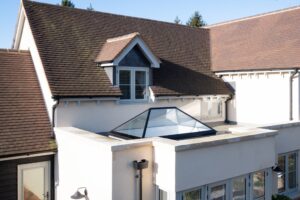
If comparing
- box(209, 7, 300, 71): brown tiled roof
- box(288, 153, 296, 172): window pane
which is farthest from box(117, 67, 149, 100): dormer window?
box(288, 153, 296, 172): window pane

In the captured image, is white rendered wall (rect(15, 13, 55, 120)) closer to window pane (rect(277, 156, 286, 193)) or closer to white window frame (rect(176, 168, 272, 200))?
white window frame (rect(176, 168, 272, 200))

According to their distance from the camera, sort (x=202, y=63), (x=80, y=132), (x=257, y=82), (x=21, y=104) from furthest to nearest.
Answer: (x=202, y=63)
(x=257, y=82)
(x=21, y=104)
(x=80, y=132)

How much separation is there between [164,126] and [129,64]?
4.00 m

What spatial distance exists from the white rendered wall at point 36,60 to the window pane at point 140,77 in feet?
14.0

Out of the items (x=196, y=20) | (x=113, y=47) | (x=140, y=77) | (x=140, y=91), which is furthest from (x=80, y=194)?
(x=196, y=20)

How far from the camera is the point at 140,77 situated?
51.5 feet

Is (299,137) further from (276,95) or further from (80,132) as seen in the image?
(80,132)

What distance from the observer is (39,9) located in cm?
1616

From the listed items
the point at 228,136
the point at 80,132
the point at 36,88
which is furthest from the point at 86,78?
the point at 228,136

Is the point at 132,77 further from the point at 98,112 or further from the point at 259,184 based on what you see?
the point at 259,184

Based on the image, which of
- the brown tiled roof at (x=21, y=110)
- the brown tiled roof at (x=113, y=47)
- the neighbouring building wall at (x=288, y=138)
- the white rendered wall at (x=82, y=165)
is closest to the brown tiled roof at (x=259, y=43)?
the neighbouring building wall at (x=288, y=138)

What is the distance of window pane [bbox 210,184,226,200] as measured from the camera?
403 inches

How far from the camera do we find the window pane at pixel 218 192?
10242 mm

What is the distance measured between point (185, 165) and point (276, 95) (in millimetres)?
9590
